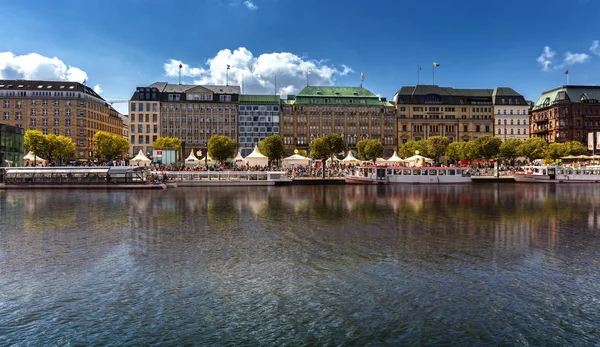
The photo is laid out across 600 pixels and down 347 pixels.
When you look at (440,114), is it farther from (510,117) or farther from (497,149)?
(497,149)

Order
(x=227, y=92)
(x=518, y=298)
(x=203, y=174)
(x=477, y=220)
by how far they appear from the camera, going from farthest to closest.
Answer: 1. (x=227, y=92)
2. (x=203, y=174)
3. (x=477, y=220)
4. (x=518, y=298)

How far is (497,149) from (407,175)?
36458 millimetres

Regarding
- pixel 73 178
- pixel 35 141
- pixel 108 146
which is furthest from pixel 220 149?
pixel 73 178

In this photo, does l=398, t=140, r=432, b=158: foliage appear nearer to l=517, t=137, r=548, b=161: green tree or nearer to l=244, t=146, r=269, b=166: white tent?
l=517, t=137, r=548, b=161: green tree

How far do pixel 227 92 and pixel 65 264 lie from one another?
471 ft

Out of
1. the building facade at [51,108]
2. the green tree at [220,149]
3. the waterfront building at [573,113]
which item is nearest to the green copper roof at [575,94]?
the waterfront building at [573,113]

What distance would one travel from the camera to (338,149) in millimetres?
101625

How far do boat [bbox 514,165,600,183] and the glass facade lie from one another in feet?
266

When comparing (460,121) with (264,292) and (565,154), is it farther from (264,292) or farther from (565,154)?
(264,292)

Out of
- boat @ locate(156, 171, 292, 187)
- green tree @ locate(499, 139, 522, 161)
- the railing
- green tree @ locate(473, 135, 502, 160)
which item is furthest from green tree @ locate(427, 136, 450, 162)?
the railing

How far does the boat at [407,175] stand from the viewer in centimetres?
8844

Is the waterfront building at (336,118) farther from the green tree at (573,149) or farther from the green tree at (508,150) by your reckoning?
the green tree at (573,149)

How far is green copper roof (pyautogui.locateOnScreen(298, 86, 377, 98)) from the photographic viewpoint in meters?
162

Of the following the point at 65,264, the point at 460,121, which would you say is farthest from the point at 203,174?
the point at 460,121
